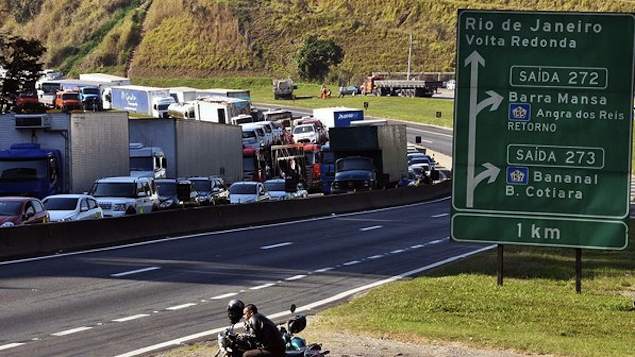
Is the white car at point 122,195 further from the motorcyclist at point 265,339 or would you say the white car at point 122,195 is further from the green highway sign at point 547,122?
the motorcyclist at point 265,339

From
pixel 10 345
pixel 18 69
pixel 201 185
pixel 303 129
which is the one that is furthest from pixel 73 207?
pixel 303 129

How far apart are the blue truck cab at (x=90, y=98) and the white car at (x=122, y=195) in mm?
52555

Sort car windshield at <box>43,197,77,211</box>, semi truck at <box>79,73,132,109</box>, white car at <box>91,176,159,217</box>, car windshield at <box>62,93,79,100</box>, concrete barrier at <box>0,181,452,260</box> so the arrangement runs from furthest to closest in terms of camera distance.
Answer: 1. semi truck at <box>79,73,132,109</box>
2. car windshield at <box>62,93,79,100</box>
3. white car at <box>91,176,159,217</box>
4. car windshield at <box>43,197,77,211</box>
5. concrete barrier at <box>0,181,452,260</box>

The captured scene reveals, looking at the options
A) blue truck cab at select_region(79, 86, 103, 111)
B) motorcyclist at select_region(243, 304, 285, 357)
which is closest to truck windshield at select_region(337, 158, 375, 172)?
blue truck cab at select_region(79, 86, 103, 111)

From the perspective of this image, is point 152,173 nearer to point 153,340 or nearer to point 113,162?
point 113,162

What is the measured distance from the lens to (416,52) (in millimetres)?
148000

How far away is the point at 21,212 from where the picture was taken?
104 feet

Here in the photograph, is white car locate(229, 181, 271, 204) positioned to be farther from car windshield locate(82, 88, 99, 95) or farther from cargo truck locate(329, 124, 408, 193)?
car windshield locate(82, 88, 99, 95)

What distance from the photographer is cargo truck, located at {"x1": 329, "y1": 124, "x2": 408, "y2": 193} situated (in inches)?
2324

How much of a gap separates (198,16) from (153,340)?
133m

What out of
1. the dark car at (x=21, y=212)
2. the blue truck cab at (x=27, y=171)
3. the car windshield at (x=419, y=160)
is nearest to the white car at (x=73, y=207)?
the dark car at (x=21, y=212)

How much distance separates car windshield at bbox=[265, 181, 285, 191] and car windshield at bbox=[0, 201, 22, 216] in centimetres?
2106

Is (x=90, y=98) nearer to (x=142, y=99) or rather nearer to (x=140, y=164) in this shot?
(x=142, y=99)

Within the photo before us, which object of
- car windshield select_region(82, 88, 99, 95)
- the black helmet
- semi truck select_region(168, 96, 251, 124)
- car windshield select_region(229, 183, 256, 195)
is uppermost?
car windshield select_region(82, 88, 99, 95)
